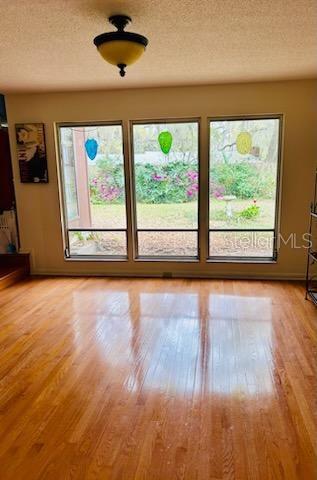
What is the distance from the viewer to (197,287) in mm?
4273

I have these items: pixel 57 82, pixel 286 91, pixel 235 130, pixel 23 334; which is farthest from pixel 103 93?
pixel 23 334

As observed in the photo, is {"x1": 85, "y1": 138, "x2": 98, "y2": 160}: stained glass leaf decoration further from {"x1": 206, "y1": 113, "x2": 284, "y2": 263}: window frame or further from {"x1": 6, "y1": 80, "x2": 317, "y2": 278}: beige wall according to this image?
{"x1": 206, "y1": 113, "x2": 284, "y2": 263}: window frame

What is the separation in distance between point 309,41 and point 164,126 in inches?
80.8

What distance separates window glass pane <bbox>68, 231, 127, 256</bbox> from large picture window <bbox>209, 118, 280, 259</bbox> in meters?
1.30

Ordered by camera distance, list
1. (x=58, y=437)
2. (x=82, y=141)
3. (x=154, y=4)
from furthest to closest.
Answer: (x=82, y=141) → (x=154, y=4) → (x=58, y=437)

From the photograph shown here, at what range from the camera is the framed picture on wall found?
459cm

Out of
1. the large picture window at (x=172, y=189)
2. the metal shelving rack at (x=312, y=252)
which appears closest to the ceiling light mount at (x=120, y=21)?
the large picture window at (x=172, y=189)

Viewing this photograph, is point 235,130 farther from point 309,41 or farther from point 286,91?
point 309,41

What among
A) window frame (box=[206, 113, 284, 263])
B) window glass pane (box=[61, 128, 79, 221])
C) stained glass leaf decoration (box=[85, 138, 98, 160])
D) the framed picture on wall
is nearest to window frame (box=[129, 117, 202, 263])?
window frame (box=[206, 113, 284, 263])

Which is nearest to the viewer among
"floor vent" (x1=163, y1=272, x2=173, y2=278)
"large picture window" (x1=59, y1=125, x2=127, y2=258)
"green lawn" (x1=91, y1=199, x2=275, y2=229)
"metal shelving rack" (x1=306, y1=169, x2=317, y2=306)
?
"metal shelving rack" (x1=306, y1=169, x2=317, y2=306)

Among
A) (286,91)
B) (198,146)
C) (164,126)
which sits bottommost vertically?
(198,146)

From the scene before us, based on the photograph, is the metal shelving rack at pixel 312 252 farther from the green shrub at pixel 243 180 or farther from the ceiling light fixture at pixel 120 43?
the ceiling light fixture at pixel 120 43

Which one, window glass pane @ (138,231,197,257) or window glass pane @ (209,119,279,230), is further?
window glass pane @ (138,231,197,257)

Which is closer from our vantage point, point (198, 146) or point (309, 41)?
point (309, 41)
